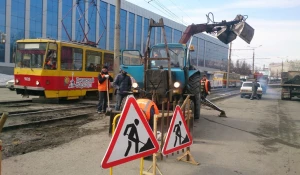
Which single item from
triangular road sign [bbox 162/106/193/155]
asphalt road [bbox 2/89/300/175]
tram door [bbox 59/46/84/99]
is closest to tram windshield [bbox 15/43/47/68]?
tram door [bbox 59/46/84/99]

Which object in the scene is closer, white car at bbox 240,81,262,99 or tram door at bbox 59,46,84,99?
tram door at bbox 59,46,84,99

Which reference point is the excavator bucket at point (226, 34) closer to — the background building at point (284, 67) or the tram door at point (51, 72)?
the tram door at point (51, 72)

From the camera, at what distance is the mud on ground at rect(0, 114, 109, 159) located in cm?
591

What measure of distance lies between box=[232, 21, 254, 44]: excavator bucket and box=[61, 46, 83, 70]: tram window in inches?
310

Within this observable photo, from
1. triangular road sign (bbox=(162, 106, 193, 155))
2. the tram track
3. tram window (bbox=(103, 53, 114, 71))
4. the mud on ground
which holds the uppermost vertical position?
tram window (bbox=(103, 53, 114, 71))

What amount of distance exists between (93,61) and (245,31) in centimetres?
804

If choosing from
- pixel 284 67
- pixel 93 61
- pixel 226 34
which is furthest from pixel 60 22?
pixel 284 67

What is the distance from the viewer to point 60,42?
42.4 ft

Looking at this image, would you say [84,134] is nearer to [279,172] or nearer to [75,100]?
[279,172]

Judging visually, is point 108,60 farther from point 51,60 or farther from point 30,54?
point 30,54

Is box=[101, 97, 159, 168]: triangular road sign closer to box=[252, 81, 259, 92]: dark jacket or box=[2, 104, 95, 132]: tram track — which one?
box=[2, 104, 95, 132]: tram track

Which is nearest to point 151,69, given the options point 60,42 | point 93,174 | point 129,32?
point 93,174

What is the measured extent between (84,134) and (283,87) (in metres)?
24.5

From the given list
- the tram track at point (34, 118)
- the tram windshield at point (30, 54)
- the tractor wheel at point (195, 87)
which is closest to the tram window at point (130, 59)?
the tractor wheel at point (195, 87)
